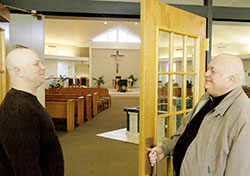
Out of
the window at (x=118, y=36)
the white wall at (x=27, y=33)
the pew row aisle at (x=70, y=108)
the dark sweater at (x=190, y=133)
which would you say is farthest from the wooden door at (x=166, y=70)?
the window at (x=118, y=36)

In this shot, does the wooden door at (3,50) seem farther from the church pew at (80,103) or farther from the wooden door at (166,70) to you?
the church pew at (80,103)

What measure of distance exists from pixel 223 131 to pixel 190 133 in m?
0.31

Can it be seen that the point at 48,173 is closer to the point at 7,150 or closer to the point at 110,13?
the point at 7,150

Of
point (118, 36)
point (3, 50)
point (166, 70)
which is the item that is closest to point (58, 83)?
point (118, 36)

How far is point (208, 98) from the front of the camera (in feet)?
5.54

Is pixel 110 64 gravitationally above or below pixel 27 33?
above

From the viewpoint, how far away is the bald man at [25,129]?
4.02ft

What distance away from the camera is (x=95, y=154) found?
4379 millimetres

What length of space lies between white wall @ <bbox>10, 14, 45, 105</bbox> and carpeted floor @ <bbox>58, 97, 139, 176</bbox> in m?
1.17

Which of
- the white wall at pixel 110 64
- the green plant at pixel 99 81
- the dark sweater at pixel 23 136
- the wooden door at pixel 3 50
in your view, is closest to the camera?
the dark sweater at pixel 23 136

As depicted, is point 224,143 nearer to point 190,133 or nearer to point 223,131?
point 223,131

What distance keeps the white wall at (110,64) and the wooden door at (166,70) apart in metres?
18.7

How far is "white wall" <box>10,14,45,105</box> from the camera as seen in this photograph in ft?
15.4

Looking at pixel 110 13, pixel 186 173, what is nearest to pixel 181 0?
pixel 110 13
